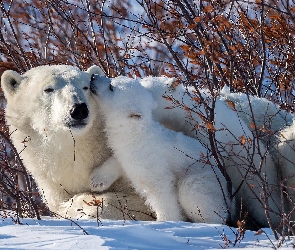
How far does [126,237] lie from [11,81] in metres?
2.53

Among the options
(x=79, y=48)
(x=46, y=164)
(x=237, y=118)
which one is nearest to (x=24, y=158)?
(x=46, y=164)

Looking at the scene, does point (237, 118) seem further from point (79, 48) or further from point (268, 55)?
point (79, 48)

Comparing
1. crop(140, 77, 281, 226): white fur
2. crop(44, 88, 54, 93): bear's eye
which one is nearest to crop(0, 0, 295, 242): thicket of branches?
crop(140, 77, 281, 226): white fur

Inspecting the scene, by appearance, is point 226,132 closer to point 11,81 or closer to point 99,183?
point 99,183

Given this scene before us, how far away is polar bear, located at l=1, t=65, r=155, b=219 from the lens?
4.49 metres

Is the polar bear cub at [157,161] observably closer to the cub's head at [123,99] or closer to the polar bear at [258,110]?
the cub's head at [123,99]

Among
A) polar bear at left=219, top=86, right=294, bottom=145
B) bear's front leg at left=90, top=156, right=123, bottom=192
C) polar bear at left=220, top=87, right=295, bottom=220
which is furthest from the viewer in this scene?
polar bear at left=219, top=86, right=294, bottom=145

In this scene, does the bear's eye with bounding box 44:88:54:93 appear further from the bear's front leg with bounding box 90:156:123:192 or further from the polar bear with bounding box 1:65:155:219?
the bear's front leg with bounding box 90:156:123:192

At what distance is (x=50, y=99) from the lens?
4.69 metres

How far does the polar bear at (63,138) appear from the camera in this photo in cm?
449

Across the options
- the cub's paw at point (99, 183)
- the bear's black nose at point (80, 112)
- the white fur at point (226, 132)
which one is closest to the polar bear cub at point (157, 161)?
the bear's black nose at point (80, 112)

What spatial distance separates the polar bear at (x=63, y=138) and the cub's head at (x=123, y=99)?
0.49 feet

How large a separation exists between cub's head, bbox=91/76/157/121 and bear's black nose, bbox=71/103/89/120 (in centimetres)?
14

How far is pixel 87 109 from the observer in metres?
4.39
